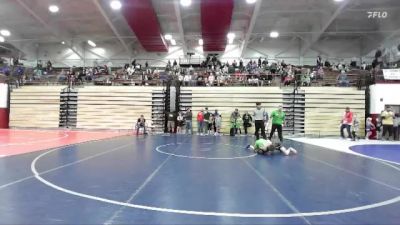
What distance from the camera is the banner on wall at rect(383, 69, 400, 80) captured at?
68.1 feet

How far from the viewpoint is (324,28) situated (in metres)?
26.8

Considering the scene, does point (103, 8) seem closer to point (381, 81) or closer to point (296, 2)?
point (296, 2)

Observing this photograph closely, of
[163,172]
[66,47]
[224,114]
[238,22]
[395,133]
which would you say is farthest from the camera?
[66,47]

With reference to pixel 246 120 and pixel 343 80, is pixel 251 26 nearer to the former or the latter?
pixel 343 80

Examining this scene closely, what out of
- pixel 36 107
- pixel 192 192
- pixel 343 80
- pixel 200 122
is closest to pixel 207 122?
pixel 200 122

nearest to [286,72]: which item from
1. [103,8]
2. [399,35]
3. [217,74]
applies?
[217,74]

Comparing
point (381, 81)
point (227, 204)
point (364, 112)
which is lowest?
point (227, 204)

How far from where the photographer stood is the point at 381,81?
21.1 m

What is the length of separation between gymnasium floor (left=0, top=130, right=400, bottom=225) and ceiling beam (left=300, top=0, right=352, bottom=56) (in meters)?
17.8

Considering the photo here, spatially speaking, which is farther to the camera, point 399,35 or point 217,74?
point 399,35

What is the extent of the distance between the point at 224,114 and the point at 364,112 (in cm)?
886

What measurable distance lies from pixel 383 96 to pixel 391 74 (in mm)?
1380

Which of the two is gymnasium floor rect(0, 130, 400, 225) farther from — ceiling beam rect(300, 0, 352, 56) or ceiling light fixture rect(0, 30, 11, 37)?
ceiling light fixture rect(0, 30, 11, 37)

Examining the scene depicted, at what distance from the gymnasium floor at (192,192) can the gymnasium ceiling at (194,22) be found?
1813 cm
